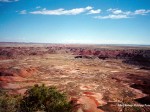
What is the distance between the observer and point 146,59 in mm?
76812

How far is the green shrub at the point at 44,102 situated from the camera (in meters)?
15.7

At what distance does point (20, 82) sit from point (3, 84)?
13.2 feet

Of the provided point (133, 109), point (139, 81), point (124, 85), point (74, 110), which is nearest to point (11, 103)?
point (74, 110)

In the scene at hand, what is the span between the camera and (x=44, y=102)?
675 inches

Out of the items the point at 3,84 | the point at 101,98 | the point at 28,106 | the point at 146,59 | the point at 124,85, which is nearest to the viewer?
the point at 28,106

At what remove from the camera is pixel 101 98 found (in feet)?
96.4

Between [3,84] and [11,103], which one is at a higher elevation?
[11,103]

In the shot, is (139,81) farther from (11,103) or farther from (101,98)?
(11,103)

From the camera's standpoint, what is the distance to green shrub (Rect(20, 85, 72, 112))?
51.6 feet

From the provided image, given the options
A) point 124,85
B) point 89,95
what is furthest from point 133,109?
point 124,85

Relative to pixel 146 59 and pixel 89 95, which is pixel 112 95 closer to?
pixel 89 95

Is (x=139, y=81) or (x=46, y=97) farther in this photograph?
(x=139, y=81)

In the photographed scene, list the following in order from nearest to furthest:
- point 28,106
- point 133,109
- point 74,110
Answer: point 28,106 < point 74,110 < point 133,109

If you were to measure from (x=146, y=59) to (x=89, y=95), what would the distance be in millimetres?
52554
